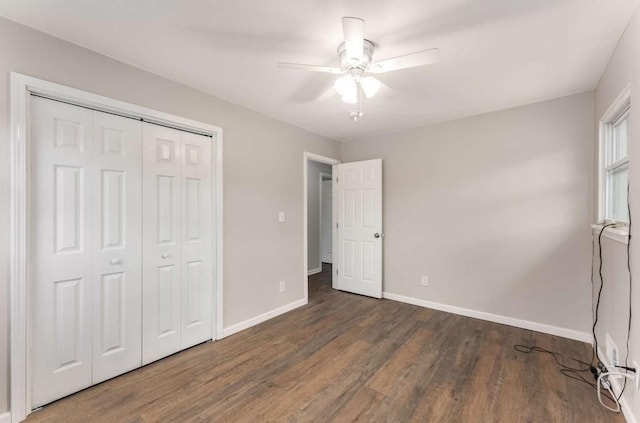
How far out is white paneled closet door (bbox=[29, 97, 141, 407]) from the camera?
1727mm

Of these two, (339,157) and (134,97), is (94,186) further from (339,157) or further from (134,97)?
(339,157)

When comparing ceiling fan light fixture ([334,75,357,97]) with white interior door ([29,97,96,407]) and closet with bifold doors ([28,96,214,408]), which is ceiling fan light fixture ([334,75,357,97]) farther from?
white interior door ([29,97,96,407])

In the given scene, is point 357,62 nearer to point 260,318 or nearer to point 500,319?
point 260,318

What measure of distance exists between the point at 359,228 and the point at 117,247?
291 cm

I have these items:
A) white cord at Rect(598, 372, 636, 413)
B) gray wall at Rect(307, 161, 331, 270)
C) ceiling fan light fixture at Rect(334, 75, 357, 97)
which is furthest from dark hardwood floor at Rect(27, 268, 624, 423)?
gray wall at Rect(307, 161, 331, 270)

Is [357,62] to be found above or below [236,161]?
above

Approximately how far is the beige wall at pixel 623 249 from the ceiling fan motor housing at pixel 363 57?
145cm

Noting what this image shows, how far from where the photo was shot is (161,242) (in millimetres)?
2305

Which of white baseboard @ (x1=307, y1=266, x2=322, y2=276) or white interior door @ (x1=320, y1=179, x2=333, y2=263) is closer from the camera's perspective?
white baseboard @ (x1=307, y1=266, x2=322, y2=276)

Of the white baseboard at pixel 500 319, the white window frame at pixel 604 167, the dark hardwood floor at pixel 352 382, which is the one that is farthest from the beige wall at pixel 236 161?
the white window frame at pixel 604 167

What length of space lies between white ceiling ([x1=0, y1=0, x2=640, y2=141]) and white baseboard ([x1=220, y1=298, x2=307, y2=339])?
7.60ft

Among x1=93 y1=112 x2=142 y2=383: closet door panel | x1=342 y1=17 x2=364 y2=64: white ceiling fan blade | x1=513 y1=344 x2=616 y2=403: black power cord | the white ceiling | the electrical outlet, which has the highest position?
the white ceiling

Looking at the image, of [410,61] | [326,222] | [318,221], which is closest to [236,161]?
[410,61]

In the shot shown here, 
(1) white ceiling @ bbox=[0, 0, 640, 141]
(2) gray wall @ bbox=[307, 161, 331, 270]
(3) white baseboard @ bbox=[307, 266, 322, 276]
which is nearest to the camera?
(1) white ceiling @ bbox=[0, 0, 640, 141]
